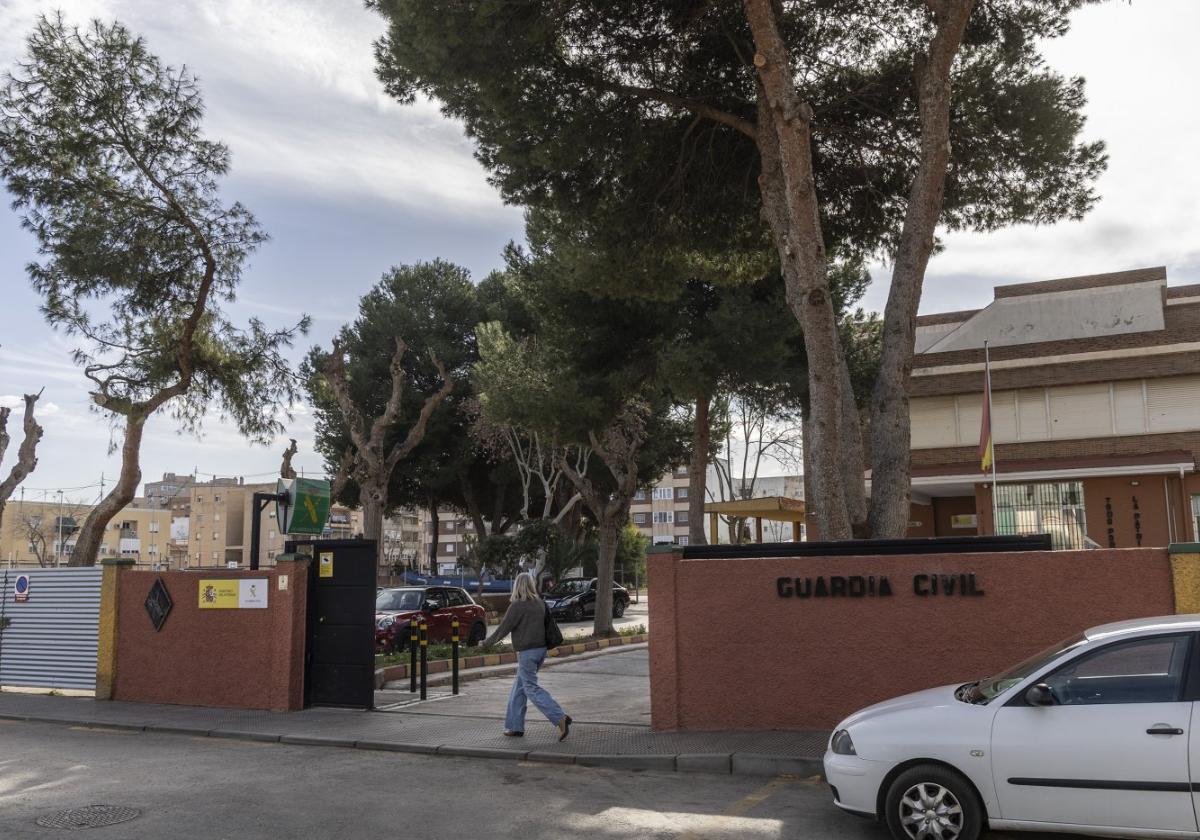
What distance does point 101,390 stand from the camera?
2006 cm

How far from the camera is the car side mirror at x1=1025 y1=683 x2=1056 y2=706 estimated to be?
5863 mm

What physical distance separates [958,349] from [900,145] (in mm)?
16340

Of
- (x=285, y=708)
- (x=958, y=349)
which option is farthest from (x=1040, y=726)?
(x=958, y=349)

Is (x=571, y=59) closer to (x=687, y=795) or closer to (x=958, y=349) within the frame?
(x=687, y=795)

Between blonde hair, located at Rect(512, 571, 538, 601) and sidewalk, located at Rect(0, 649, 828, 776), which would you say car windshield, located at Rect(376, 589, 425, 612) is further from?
blonde hair, located at Rect(512, 571, 538, 601)

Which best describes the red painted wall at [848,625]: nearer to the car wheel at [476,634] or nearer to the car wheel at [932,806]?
the car wheel at [932,806]

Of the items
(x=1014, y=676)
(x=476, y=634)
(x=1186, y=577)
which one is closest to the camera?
(x=1014, y=676)

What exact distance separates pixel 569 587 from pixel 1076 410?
58.8ft

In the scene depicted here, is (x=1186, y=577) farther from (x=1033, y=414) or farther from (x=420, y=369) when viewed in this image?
(x=420, y=369)

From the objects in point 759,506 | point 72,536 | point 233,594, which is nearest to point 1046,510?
point 759,506

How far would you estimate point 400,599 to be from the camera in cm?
2155

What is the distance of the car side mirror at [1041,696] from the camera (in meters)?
5.86

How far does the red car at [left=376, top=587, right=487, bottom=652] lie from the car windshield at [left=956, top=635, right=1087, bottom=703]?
47.1 feet

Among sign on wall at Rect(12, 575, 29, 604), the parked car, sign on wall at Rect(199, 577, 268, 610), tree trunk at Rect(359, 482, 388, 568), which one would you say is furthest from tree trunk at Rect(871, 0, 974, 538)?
the parked car
